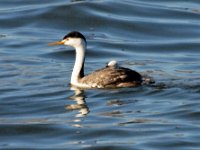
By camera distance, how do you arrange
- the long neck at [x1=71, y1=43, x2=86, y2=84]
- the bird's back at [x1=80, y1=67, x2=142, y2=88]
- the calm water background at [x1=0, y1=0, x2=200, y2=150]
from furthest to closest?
the long neck at [x1=71, y1=43, x2=86, y2=84] < the bird's back at [x1=80, y1=67, x2=142, y2=88] < the calm water background at [x1=0, y1=0, x2=200, y2=150]

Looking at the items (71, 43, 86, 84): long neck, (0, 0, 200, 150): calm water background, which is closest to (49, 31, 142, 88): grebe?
(71, 43, 86, 84): long neck

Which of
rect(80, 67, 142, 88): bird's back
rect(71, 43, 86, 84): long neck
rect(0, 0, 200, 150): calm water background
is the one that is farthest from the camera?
rect(71, 43, 86, 84): long neck

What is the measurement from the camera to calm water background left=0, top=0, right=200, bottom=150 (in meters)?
15.6

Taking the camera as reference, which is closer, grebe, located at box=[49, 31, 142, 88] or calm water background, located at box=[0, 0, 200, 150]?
calm water background, located at box=[0, 0, 200, 150]

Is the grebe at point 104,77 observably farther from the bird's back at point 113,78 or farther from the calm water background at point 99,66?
the calm water background at point 99,66

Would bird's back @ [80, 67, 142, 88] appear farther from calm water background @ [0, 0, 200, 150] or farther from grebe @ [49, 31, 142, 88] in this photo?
calm water background @ [0, 0, 200, 150]

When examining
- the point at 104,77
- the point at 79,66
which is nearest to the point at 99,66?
the point at 79,66

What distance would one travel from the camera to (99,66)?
21516 mm

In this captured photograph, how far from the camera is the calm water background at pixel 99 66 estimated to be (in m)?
15.6

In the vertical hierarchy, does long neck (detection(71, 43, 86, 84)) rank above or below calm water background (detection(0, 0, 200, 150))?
above

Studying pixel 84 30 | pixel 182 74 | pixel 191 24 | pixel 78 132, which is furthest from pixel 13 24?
pixel 78 132

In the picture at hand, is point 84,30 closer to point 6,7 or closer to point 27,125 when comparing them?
point 6,7

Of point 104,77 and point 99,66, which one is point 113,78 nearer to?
point 104,77

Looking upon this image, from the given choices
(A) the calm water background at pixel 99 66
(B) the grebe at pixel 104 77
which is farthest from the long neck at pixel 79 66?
(A) the calm water background at pixel 99 66
